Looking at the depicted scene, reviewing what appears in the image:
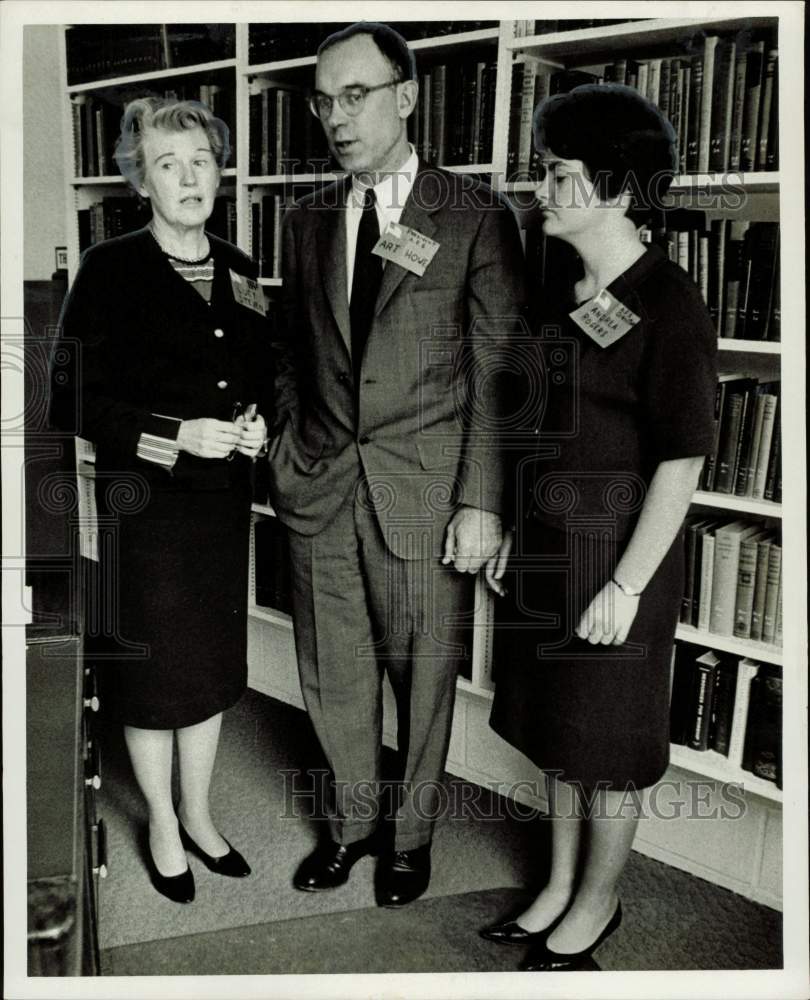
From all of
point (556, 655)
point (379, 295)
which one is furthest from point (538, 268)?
point (556, 655)

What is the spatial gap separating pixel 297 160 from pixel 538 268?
1.77 feet

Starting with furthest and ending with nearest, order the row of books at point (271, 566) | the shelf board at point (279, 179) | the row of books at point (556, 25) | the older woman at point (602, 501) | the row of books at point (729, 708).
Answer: the row of books at point (271, 566), the shelf board at point (279, 179), the row of books at point (729, 708), the row of books at point (556, 25), the older woman at point (602, 501)

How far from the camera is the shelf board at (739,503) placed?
1.72m

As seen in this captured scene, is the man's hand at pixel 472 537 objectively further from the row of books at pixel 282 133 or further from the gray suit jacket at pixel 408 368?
the row of books at pixel 282 133

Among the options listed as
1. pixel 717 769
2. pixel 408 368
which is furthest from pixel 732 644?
pixel 408 368

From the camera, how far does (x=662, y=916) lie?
186 centimetres

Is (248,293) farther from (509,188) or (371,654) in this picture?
(371,654)

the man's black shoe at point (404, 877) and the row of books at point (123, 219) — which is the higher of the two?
the row of books at point (123, 219)

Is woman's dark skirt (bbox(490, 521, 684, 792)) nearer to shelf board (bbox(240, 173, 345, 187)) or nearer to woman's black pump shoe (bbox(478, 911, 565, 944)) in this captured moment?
woman's black pump shoe (bbox(478, 911, 565, 944))

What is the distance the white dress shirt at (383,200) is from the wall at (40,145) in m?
0.54

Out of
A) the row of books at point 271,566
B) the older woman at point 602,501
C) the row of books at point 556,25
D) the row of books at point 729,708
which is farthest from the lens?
the row of books at point 271,566

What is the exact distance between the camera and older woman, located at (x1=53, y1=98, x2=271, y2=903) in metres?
1.77

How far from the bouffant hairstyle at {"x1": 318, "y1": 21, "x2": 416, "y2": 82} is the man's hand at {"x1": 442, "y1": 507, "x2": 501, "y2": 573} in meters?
0.80

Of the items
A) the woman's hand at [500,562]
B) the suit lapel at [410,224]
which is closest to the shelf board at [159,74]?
the suit lapel at [410,224]
